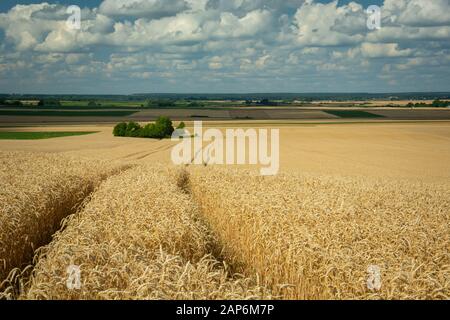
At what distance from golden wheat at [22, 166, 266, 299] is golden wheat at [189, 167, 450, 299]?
3.03ft

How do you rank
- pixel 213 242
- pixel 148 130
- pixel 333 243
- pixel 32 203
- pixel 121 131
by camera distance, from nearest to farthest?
1. pixel 333 243
2. pixel 213 242
3. pixel 32 203
4. pixel 148 130
5. pixel 121 131

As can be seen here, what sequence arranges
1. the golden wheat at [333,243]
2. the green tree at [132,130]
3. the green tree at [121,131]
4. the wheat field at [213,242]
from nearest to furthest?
the wheat field at [213,242] < the golden wheat at [333,243] < the green tree at [132,130] < the green tree at [121,131]

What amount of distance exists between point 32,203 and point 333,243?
7.52 m

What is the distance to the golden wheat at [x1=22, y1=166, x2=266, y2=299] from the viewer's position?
5.84 metres

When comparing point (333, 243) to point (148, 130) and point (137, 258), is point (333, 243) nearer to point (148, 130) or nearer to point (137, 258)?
point (137, 258)

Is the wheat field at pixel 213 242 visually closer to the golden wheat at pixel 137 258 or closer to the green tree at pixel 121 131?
the golden wheat at pixel 137 258

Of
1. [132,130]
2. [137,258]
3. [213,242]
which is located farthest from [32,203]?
[132,130]

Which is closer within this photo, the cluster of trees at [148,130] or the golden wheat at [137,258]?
the golden wheat at [137,258]

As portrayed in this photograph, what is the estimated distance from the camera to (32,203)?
11.7 meters

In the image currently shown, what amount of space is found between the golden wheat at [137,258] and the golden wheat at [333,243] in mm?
924

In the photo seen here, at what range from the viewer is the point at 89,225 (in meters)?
9.24

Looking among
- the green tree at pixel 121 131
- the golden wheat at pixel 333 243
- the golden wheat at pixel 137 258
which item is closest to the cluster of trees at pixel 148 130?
the green tree at pixel 121 131

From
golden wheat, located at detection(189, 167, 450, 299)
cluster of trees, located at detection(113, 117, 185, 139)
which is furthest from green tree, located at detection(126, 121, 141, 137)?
golden wheat, located at detection(189, 167, 450, 299)

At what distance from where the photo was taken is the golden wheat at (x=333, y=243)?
6531 millimetres
